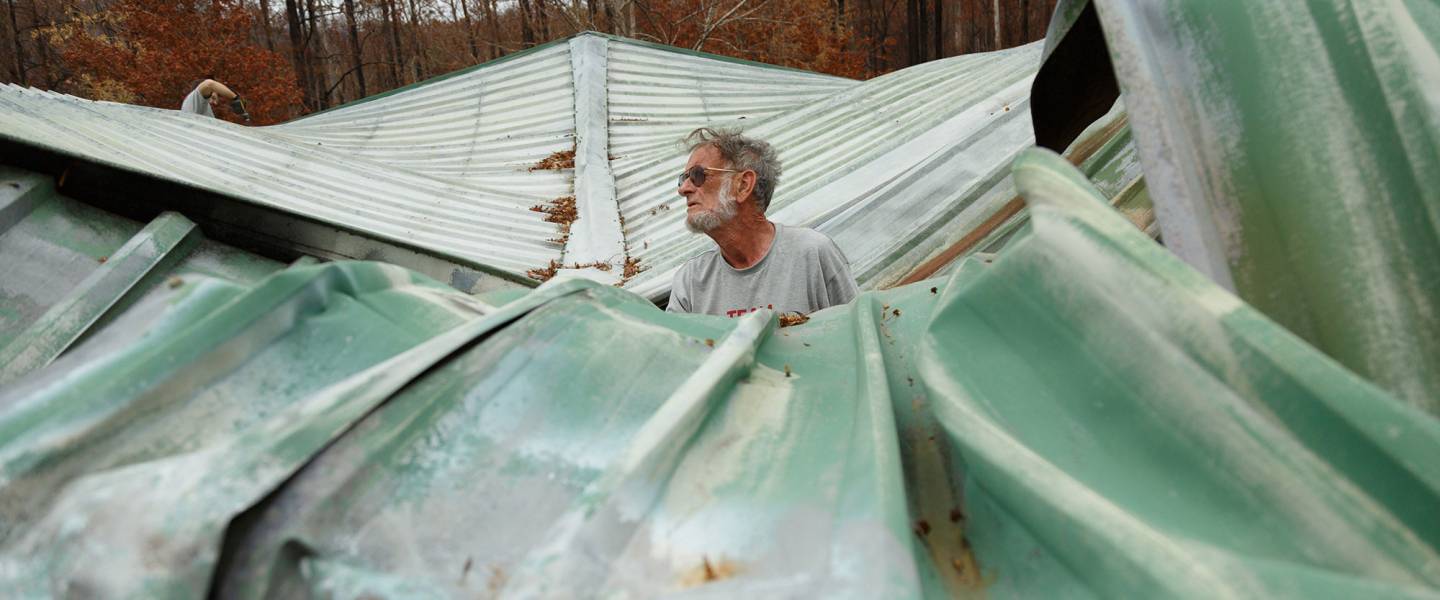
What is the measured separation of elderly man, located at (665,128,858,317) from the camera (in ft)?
10.5

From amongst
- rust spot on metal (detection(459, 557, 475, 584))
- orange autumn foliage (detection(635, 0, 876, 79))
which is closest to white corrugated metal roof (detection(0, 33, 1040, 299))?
rust spot on metal (detection(459, 557, 475, 584))

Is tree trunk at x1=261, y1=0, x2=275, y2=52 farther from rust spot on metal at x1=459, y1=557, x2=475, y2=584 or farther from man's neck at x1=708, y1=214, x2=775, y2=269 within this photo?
rust spot on metal at x1=459, y1=557, x2=475, y2=584

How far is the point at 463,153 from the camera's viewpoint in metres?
6.89

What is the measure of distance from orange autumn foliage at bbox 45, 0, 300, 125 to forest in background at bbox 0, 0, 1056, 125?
2 centimetres

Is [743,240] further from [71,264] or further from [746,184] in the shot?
[71,264]

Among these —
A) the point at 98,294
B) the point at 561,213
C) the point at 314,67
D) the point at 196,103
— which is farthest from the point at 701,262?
the point at 314,67

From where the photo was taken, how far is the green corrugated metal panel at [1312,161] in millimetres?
1429

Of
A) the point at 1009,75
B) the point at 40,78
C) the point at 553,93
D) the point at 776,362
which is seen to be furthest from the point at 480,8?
the point at 776,362

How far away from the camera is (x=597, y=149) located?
6.41m

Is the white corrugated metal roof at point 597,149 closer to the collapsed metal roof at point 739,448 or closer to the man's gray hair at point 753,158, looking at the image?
the man's gray hair at point 753,158

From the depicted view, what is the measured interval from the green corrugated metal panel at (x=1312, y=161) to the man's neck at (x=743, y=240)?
5.37 feet

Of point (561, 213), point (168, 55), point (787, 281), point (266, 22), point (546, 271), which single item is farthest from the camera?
point (266, 22)

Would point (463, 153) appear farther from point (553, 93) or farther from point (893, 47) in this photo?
point (893, 47)

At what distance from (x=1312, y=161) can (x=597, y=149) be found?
17.2ft
